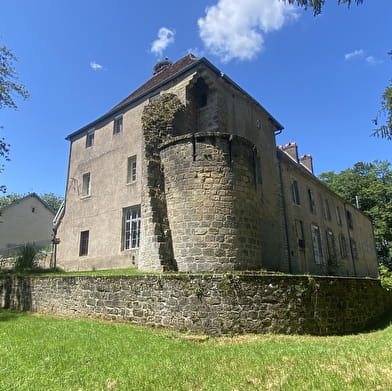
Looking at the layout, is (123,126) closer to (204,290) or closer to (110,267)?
(110,267)

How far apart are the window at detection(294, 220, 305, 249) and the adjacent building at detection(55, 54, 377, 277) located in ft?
0.23

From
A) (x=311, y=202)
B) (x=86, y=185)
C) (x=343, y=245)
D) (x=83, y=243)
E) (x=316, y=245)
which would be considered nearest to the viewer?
(x=83, y=243)

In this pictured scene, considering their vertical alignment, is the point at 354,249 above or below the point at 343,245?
below

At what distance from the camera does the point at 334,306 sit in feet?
28.1

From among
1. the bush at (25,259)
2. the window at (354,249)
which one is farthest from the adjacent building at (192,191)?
the bush at (25,259)

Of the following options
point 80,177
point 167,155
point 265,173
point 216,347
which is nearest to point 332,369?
point 216,347

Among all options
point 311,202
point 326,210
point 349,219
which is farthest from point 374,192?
point 311,202

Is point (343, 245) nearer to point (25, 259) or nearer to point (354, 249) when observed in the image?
point (354, 249)

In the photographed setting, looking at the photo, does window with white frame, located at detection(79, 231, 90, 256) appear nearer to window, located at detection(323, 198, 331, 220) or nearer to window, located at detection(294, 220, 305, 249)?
window, located at detection(294, 220, 305, 249)

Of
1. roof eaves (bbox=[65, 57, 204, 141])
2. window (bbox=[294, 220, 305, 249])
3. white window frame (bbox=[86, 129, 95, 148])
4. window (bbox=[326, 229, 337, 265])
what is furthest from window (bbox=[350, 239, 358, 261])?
white window frame (bbox=[86, 129, 95, 148])

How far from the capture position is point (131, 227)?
14664mm

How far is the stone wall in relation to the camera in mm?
7559

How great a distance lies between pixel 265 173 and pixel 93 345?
41.4 feet

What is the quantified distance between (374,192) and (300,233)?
812 inches
